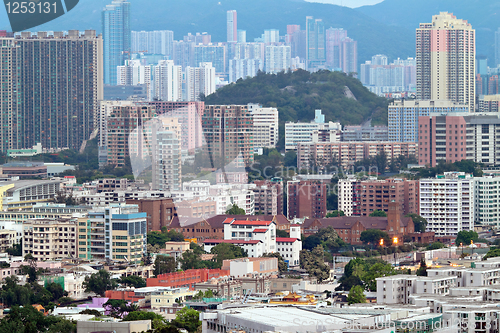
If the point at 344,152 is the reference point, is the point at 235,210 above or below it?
below

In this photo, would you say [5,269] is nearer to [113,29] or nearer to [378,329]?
[378,329]

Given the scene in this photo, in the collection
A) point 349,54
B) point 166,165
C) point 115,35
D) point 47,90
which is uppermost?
point 115,35

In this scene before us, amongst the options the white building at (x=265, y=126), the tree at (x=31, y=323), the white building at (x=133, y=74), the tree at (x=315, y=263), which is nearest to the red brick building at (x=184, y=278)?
the tree at (x=315, y=263)

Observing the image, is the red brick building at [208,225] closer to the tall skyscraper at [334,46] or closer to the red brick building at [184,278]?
the red brick building at [184,278]

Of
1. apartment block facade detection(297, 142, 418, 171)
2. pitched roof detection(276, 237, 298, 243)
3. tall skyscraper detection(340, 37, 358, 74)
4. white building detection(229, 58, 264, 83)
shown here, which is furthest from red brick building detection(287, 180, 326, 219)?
tall skyscraper detection(340, 37, 358, 74)

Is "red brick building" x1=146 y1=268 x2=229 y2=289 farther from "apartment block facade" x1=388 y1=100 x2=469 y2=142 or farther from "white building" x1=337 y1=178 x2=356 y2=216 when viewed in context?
"apartment block facade" x1=388 y1=100 x2=469 y2=142

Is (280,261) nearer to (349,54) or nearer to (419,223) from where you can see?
(419,223)

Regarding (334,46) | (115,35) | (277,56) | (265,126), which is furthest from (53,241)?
→ (334,46)
